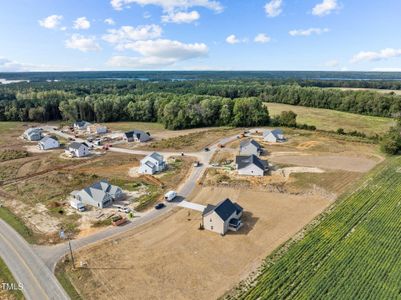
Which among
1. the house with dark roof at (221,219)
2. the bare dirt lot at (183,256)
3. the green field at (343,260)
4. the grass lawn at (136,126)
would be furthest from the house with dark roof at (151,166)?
the grass lawn at (136,126)

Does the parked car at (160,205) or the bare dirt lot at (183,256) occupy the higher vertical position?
the parked car at (160,205)

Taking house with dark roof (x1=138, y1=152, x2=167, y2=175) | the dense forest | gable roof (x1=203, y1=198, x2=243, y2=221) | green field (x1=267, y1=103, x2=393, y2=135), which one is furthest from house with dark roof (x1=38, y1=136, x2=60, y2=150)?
green field (x1=267, y1=103, x2=393, y2=135)

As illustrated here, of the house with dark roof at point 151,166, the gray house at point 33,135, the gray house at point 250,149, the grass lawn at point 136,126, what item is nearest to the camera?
the house with dark roof at point 151,166

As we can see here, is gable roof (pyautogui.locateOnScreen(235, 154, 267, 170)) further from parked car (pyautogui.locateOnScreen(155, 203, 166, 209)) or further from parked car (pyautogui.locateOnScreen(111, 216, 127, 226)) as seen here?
parked car (pyautogui.locateOnScreen(111, 216, 127, 226))

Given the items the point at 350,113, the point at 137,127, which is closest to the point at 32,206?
the point at 137,127

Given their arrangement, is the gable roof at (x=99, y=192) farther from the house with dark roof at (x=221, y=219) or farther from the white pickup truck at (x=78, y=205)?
the house with dark roof at (x=221, y=219)

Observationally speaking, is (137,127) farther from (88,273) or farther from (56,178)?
(88,273)
